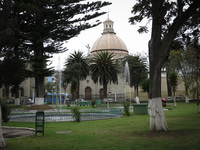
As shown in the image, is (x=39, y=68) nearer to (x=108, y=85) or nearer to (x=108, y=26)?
(x=108, y=85)

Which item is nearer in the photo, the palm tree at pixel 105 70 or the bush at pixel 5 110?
the bush at pixel 5 110

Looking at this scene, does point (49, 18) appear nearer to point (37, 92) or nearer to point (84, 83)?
point (37, 92)

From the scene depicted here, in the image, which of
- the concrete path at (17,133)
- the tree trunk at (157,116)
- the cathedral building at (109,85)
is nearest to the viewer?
the tree trunk at (157,116)

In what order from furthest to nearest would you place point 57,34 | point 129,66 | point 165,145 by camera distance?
point 129,66, point 57,34, point 165,145

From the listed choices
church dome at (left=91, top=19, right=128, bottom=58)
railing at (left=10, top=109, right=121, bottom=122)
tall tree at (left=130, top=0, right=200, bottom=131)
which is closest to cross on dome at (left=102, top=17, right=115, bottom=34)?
church dome at (left=91, top=19, right=128, bottom=58)

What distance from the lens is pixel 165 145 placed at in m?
6.15

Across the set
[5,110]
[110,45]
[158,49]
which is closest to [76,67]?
[110,45]

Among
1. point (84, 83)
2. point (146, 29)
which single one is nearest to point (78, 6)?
point (146, 29)

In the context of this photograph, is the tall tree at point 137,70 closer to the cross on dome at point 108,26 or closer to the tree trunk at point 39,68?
the tree trunk at point 39,68

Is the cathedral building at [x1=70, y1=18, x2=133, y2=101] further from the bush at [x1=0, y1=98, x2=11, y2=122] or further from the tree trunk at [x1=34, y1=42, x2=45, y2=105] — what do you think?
the bush at [x1=0, y1=98, x2=11, y2=122]

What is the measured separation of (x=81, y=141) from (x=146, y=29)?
7124 millimetres

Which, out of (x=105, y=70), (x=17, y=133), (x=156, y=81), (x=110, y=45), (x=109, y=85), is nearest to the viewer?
(x=156, y=81)

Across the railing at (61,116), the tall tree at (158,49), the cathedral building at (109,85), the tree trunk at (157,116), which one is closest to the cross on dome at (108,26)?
the cathedral building at (109,85)

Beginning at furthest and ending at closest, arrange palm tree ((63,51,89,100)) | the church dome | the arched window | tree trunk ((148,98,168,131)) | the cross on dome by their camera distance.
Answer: the cross on dome < the church dome < the arched window < palm tree ((63,51,89,100)) < tree trunk ((148,98,168,131))
